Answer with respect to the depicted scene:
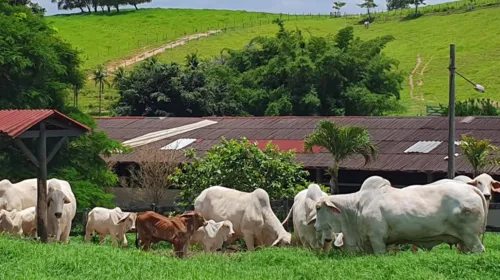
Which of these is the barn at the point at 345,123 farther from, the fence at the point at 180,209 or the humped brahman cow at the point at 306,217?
the humped brahman cow at the point at 306,217

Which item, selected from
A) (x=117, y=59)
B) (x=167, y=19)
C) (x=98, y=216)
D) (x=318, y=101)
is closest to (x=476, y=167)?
(x=98, y=216)

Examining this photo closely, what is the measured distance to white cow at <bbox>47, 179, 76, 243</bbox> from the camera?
53.7ft

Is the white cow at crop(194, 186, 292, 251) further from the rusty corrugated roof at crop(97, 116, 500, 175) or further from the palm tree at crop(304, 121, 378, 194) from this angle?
the rusty corrugated roof at crop(97, 116, 500, 175)

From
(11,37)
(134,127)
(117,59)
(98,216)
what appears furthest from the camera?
(117,59)

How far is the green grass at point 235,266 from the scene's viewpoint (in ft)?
36.0

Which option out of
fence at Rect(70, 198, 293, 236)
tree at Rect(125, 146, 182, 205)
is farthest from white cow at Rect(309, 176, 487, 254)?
tree at Rect(125, 146, 182, 205)

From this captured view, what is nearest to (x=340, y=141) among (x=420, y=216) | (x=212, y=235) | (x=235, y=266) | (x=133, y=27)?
(x=212, y=235)

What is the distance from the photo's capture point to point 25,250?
12305 millimetres

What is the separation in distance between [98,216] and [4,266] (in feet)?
23.0

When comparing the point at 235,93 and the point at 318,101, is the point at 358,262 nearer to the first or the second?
the point at 318,101

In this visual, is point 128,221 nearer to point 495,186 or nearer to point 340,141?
point 495,186

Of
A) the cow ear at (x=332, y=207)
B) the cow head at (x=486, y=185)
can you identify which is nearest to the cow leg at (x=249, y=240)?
the cow ear at (x=332, y=207)

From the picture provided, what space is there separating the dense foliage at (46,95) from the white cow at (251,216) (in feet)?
18.0

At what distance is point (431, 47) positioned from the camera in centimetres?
7775
